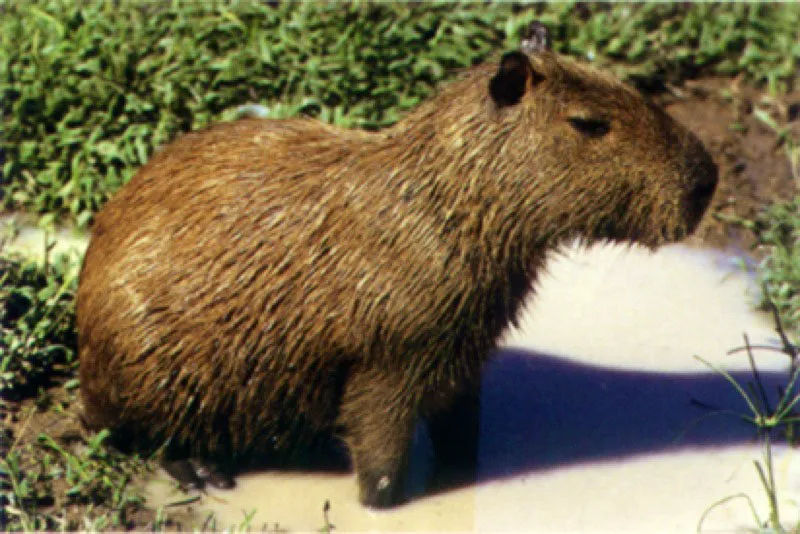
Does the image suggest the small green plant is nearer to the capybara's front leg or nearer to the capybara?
the capybara

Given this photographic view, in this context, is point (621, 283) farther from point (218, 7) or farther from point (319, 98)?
point (218, 7)

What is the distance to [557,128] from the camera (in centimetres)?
371

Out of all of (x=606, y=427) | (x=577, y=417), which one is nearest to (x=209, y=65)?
(x=577, y=417)

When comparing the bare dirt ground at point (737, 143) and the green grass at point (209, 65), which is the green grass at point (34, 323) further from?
the bare dirt ground at point (737, 143)

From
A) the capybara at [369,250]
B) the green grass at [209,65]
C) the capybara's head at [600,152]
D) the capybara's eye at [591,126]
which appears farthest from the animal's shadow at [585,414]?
the green grass at [209,65]

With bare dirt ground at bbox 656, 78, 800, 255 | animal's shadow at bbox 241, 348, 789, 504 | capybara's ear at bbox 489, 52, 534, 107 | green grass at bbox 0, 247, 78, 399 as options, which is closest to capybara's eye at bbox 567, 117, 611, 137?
capybara's ear at bbox 489, 52, 534, 107

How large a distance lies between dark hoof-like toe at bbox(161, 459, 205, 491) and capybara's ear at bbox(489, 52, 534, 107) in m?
1.60

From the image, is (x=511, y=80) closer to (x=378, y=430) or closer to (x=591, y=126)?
(x=591, y=126)

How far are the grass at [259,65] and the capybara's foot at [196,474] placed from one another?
3.76 feet

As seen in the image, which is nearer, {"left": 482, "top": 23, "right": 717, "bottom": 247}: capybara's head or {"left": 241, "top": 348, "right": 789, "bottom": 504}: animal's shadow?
{"left": 482, "top": 23, "right": 717, "bottom": 247}: capybara's head

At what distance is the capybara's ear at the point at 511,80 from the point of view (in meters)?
3.62

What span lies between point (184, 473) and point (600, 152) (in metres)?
1.72

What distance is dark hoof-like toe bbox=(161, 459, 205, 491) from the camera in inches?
164

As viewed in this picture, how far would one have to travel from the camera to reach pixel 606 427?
4.58m
